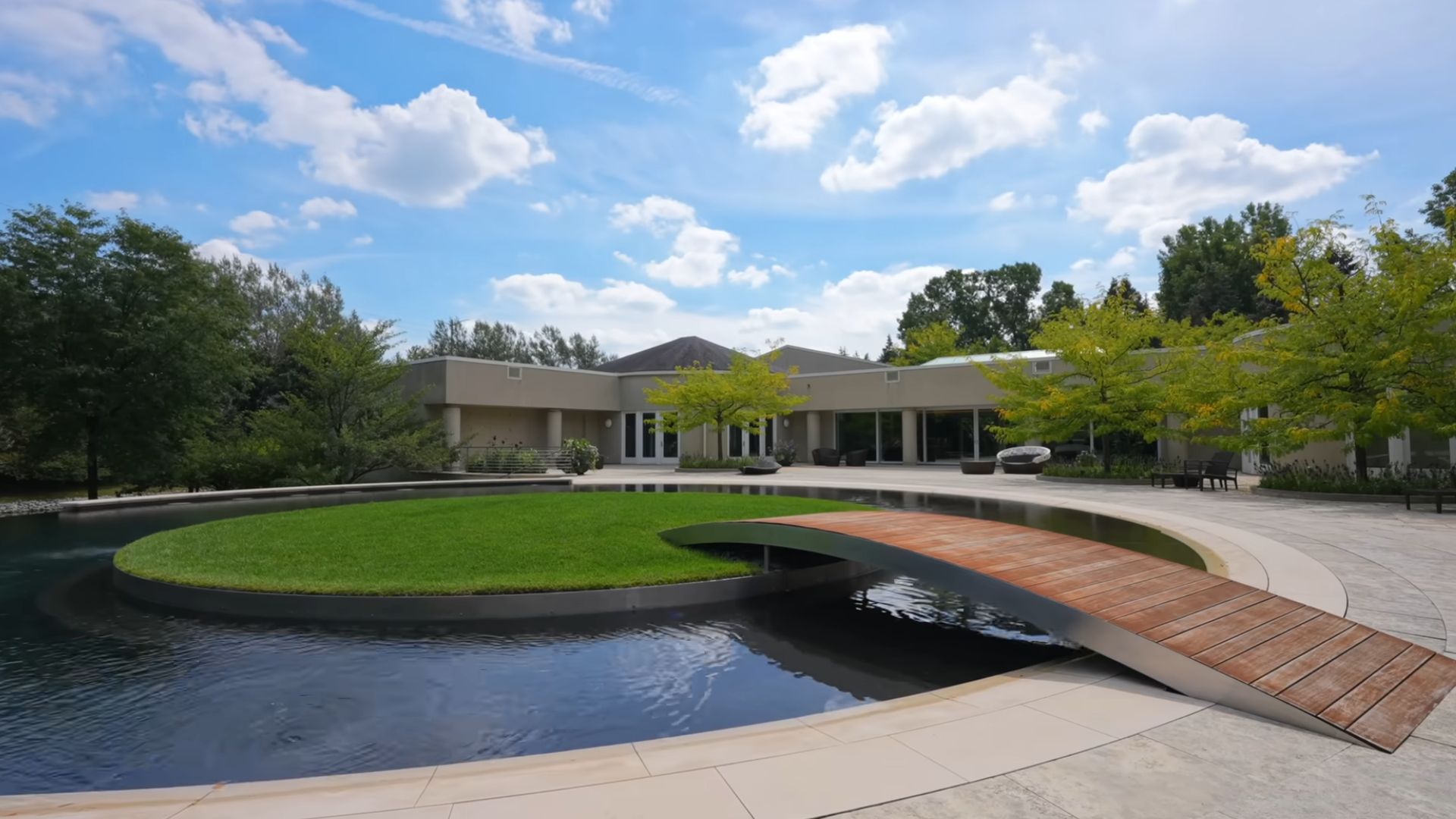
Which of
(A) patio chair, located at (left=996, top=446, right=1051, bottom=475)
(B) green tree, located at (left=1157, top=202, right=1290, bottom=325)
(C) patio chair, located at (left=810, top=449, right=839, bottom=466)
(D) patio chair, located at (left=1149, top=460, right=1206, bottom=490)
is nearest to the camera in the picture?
(D) patio chair, located at (left=1149, top=460, right=1206, bottom=490)

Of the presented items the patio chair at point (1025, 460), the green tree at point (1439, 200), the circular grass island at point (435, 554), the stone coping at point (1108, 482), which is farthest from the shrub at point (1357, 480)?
the green tree at point (1439, 200)

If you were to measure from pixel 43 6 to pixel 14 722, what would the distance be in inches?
462

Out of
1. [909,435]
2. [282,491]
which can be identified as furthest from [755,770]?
[909,435]

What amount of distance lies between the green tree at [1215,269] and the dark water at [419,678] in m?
47.1

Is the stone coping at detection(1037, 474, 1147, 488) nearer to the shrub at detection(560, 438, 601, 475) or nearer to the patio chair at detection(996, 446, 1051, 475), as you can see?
the patio chair at detection(996, 446, 1051, 475)

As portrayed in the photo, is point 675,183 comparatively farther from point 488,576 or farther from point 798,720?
point 798,720

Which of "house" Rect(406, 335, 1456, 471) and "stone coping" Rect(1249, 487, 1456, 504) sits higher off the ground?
"house" Rect(406, 335, 1456, 471)

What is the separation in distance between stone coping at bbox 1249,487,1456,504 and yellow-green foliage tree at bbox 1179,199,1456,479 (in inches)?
38.1

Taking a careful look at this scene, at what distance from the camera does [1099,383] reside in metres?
22.3

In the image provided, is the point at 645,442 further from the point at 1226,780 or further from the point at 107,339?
the point at 1226,780

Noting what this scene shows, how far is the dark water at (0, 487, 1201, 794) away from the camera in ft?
14.7

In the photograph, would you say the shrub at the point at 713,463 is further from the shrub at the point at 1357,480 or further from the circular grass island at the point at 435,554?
the shrub at the point at 1357,480

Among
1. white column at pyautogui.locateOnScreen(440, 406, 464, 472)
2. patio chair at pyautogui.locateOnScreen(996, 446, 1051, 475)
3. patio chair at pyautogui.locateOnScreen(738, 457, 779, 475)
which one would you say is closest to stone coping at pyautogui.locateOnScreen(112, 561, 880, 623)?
patio chair at pyautogui.locateOnScreen(738, 457, 779, 475)

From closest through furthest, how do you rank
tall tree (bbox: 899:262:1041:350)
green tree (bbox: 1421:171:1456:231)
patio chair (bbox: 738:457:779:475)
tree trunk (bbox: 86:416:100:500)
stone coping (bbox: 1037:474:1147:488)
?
stone coping (bbox: 1037:474:1147:488) → tree trunk (bbox: 86:416:100:500) → patio chair (bbox: 738:457:779:475) → green tree (bbox: 1421:171:1456:231) → tall tree (bbox: 899:262:1041:350)
